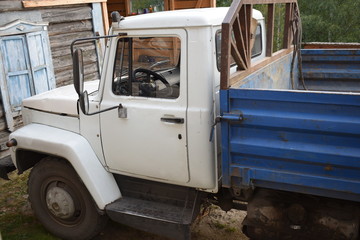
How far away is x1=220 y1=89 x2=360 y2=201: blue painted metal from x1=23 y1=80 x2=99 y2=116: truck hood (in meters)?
1.72

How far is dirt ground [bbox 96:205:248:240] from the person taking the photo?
4.31 meters

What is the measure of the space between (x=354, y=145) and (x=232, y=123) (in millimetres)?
886

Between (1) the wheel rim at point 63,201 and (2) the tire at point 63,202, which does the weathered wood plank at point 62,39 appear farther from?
(1) the wheel rim at point 63,201

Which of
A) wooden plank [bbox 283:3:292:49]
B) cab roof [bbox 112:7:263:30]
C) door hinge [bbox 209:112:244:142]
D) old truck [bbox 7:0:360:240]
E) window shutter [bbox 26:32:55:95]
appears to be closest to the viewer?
old truck [bbox 7:0:360:240]

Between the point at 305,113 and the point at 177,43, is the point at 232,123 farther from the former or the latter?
the point at 177,43

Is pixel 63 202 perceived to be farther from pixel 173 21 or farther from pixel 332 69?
pixel 332 69

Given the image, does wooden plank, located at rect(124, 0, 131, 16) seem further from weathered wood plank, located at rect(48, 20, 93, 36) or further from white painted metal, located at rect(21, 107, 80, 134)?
white painted metal, located at rect(21, 107, 80, 134)

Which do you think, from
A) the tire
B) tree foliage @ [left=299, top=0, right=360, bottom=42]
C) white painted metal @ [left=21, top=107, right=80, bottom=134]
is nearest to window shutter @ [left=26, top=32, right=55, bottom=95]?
white painted metal @ [left=21, top=107, right=80, bottom=134]

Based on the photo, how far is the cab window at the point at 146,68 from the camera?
3.44 meters

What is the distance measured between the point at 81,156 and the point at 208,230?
173 centimetres

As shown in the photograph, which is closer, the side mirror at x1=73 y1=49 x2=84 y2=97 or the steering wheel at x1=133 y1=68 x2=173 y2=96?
the side mirror at x1=73 y1=49 x2=84 y2=97

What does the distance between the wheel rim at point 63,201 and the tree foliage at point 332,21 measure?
534 inches

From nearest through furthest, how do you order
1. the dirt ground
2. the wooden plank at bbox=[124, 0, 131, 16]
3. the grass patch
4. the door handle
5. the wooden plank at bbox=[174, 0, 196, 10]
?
the door handle < the dirt ground < the grass patch < the wooden plank at bbox=[174, 0, 196, 10] < the wooden plank at bbox=[124, 0, 131, 16]

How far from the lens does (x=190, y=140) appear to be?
3244 mm
